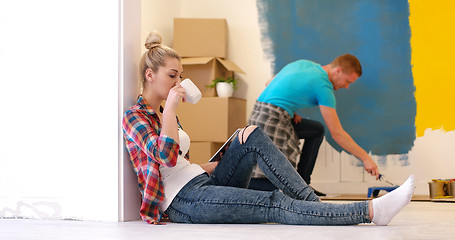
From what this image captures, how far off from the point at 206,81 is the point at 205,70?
9 cm

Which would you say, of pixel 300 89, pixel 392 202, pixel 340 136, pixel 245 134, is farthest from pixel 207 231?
pixel 340 136

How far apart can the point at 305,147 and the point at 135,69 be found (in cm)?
189

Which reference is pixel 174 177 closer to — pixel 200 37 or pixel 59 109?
pixel 59 109

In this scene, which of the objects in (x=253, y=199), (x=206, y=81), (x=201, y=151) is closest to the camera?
(x=253, y=199)

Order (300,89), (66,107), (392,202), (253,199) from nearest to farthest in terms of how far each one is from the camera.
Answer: (392,202) → (253,199) → (66,107) → (300,89)

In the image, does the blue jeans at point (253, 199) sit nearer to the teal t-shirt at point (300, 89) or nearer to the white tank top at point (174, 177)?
the white tank top at point (174, 177)

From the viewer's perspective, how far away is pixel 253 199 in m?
1.78

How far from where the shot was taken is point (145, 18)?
4.03 m

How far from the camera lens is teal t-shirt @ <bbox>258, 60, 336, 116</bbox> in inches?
128

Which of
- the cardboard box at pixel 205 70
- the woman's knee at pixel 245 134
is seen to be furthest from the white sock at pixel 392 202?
the cardboard box at pixel 205 70

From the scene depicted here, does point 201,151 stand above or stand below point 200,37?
below

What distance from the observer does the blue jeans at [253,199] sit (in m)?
1.70

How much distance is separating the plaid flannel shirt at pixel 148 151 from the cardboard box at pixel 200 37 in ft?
7.75

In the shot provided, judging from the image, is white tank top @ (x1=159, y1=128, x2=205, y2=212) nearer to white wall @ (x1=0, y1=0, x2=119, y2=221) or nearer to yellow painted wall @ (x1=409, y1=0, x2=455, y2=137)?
white wall @ (x1=0, y1=0, x2=119, y2=221)
